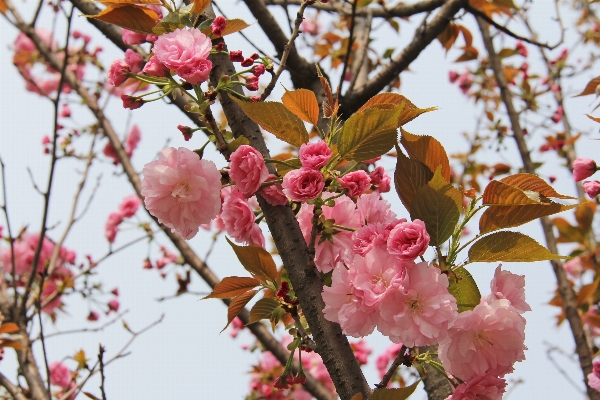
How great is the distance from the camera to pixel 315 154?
2.45 ft

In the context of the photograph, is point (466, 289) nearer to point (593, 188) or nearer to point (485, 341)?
point (485, 341)

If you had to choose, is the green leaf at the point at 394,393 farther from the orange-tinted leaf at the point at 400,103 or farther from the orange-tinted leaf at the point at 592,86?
the orange-tinted leaf at the point at 592,86

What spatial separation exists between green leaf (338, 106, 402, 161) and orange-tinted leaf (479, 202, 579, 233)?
18 cm

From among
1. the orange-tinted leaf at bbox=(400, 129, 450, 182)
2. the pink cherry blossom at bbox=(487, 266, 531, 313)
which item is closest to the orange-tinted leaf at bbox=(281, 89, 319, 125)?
the orange-tinted leaf at bbox=(400, 129, 450, 182)

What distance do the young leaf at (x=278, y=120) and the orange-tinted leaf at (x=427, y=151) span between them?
16cm

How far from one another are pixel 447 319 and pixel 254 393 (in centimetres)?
226

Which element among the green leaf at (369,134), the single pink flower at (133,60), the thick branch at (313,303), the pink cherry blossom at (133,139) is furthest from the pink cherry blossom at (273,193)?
the pink cherry blossom at (133,139)

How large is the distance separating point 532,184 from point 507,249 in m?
0.10

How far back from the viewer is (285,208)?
2.82ft

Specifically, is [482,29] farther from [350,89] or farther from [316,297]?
[316,297]

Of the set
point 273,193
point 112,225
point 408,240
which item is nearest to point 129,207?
point 112,225

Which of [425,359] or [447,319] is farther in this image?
[425,359]

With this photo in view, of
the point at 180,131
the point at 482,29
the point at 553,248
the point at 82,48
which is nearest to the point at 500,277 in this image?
the point at 180,131

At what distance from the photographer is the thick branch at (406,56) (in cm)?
178
